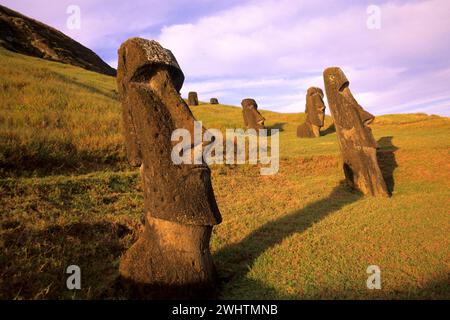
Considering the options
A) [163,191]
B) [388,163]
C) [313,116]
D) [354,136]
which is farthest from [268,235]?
[313,116]

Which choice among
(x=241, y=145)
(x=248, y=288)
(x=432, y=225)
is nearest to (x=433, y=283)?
(x=248, y=288)

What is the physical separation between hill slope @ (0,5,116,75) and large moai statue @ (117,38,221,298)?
4599 centimetres

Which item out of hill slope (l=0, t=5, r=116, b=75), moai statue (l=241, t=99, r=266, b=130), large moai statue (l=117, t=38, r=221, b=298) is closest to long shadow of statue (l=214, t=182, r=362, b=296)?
large moai statue (l=117, t=38, r=221, b=298)

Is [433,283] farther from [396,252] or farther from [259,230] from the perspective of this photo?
[259,230]

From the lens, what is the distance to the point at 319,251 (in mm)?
5836

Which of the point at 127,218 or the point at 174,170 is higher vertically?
the point at 174,170

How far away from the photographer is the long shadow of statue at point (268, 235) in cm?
537

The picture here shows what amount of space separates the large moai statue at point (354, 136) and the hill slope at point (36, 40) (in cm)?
4356

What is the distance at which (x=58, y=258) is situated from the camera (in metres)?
5.17

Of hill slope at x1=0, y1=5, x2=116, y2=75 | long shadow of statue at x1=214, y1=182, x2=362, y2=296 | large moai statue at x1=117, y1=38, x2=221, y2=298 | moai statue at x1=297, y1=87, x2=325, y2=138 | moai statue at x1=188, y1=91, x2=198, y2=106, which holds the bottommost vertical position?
long shadow of statue at x1=214, y1=182, x2=362, y2=296

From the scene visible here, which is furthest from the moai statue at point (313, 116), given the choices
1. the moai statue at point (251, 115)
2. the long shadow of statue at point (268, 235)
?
the long shadow of statue at point (268, 235)

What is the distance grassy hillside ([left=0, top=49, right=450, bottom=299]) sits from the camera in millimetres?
4676

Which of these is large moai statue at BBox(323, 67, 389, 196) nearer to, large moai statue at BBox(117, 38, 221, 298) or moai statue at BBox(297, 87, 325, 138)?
large moai statue at BBox(117, 38, 221, 298)

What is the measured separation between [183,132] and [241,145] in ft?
44.9
